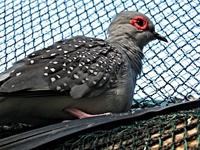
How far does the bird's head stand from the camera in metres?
3.02

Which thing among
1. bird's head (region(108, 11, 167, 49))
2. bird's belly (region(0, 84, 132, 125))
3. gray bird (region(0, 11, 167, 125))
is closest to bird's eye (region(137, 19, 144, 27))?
bird's head (region(108, 11, 167, 49))

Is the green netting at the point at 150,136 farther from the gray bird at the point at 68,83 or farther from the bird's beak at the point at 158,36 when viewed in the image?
the bird's beak at the point at 158,36

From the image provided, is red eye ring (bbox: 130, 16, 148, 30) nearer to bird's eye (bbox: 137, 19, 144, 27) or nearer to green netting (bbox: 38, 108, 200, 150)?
bird's eye (bbox: 137, 19, 144, 27)

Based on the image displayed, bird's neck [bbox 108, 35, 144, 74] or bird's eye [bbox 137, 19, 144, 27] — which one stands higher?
bird's eye [bbox 137, 19, 144, 27]

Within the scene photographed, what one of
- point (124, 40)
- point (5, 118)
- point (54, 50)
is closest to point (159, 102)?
point (124, 40)

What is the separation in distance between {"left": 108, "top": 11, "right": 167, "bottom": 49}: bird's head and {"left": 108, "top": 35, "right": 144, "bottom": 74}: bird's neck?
0.02 metres

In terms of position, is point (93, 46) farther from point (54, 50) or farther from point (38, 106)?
point (38, 106)

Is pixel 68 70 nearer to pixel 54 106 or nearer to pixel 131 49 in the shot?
pixel 54 106

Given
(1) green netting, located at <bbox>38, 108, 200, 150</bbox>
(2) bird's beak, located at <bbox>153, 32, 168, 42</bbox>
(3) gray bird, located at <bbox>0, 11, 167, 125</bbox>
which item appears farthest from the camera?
(2) bird's beak, located at <bbox>153, 32, 168, 42</bbox>

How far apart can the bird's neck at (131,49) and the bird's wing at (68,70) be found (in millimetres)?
147

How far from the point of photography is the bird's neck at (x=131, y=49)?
2814 mm

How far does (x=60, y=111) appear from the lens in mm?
2436

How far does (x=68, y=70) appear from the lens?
2.46 meters

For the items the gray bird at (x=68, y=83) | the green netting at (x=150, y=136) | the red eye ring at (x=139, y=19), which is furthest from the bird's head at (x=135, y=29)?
the green netting at (x=150, y=136)
